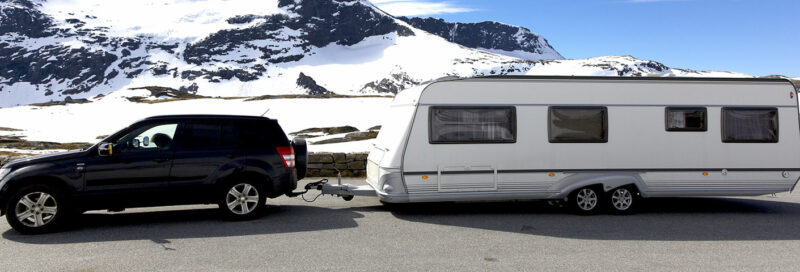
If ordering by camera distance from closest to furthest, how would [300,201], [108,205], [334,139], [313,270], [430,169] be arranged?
1. [313,270]
2. [108,205]
3. [430,169]
4. [300,201]
5. [334,139]

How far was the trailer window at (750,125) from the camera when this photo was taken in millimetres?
9625

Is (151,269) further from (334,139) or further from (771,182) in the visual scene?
(334,139)

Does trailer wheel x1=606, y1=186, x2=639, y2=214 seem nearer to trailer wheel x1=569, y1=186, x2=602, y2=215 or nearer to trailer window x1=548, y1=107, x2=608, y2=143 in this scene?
trailer wheel x1=569, y1=186, x2=602, y2=215

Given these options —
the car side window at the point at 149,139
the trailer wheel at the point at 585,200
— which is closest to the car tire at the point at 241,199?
the car side window at the point at 149,139

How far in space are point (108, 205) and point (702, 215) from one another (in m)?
9.08

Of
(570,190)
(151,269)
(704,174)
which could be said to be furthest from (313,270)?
(704,174)

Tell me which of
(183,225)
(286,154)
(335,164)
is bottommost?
(183,225)

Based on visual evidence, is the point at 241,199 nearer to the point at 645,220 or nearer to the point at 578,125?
the point at 578,125

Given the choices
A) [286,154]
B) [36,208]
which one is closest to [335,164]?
[286,154]

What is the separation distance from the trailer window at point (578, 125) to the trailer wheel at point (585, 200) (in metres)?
0.80

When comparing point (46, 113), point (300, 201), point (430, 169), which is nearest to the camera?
point (430, 169)

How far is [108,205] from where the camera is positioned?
8570 mm

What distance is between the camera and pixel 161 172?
28.6ft

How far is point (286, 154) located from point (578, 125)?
4584 millimetres
